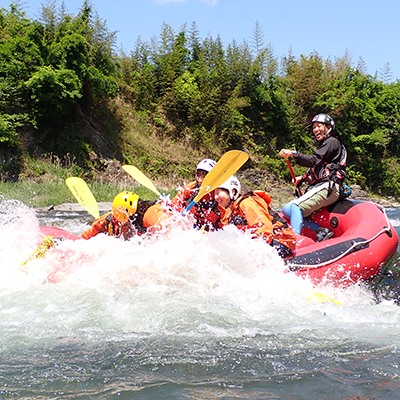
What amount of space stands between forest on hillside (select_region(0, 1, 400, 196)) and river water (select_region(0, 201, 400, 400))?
8.91m

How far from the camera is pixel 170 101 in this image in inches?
648

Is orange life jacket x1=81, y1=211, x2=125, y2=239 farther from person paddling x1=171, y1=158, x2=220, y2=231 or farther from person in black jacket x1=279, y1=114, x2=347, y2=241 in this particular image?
person in black jacket x1=279, y1=114, x2=347, y2=241

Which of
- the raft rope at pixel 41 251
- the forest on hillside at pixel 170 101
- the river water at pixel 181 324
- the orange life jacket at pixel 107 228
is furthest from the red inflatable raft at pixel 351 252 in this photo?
the forest on hillside at pixel 170 101

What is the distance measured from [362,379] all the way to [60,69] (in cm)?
1223

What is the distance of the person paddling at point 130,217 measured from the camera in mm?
3912

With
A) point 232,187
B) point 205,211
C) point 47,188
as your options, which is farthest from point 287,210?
point 47,188

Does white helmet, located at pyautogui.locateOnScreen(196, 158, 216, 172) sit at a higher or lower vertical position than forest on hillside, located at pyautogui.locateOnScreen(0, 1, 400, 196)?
lower

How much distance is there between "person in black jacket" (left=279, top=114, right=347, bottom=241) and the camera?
453cm

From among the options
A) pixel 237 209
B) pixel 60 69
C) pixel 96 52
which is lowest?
pixel 237 209

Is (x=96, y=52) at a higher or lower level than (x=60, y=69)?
higher

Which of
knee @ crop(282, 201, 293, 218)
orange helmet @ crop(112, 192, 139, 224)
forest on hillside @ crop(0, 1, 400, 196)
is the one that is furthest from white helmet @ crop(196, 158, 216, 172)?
forest on hillside @ crop(0, 1, 400, 196)

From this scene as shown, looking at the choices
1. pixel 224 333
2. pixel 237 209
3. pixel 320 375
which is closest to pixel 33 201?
pixel 237 209

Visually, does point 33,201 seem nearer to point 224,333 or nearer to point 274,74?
point 224,333

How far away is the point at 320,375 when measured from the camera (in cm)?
218
